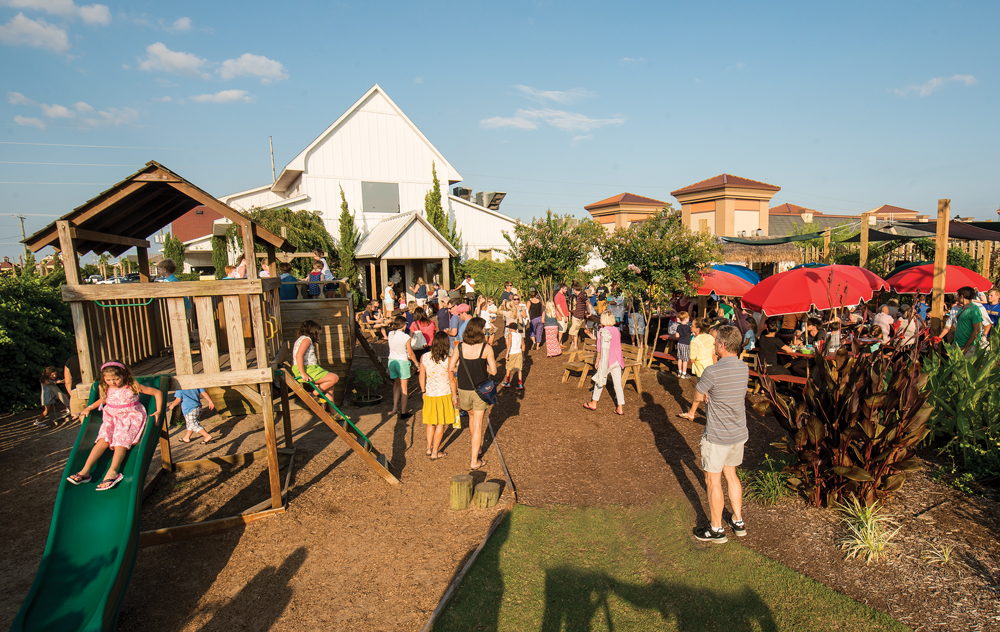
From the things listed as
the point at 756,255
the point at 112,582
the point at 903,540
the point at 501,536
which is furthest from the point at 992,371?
the point at 756,255

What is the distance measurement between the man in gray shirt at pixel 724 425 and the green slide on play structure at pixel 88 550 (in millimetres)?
5176

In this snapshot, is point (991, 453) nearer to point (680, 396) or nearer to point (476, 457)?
point (680, 396)

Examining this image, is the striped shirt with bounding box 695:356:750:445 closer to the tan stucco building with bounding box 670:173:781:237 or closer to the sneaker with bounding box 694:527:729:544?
the sneaker with bounding box 694:527:729:544

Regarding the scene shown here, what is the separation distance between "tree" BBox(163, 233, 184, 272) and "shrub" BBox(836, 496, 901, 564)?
95.5ft

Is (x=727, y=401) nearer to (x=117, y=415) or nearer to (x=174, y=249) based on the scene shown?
(x=117, y=415)

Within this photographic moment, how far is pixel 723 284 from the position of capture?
12625mm

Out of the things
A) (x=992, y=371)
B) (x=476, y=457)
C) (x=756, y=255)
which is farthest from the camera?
(x=756, y=255)

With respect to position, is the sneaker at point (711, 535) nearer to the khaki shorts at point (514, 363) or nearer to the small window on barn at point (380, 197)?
the khaki shorts at point (514, 363)

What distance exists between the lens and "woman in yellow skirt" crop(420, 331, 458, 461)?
23.9 feet

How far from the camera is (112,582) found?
4.32m

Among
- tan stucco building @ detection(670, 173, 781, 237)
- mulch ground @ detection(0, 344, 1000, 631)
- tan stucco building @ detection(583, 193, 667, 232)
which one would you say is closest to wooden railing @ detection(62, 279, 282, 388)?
mulch ground @ detection(0, 344, 1000, 631)

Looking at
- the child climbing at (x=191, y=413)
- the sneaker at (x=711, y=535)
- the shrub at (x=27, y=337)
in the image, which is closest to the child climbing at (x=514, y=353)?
the child climbing at (x=191, y=413)

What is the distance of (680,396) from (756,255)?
1196 centimetres

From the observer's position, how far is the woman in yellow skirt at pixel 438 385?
7.27 m
